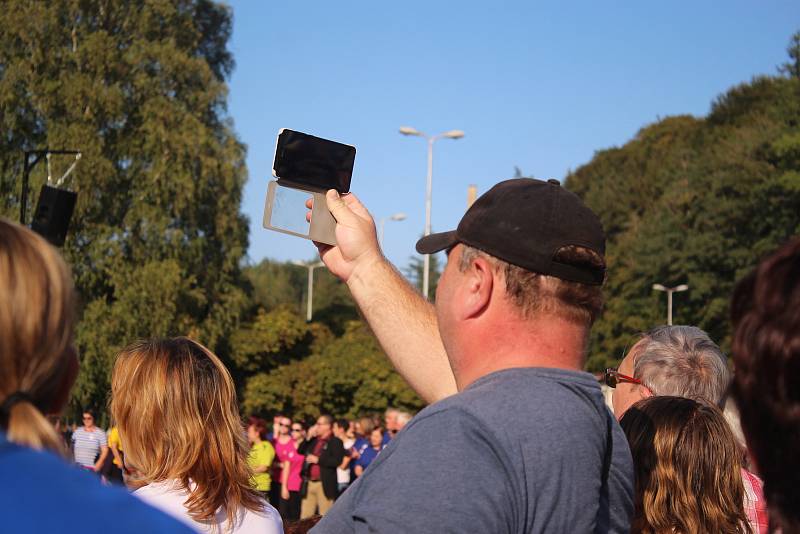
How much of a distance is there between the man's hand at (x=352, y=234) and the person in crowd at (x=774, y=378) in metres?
1.52

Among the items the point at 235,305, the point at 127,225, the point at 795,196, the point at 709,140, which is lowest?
the point at 235,305

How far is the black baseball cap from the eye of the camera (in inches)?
89.4

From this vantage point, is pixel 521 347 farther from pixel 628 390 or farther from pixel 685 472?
pixel 628 390

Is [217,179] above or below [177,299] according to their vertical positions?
above

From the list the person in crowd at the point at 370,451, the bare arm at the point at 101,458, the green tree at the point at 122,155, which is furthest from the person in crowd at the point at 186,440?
the green tree at the point at 122,155

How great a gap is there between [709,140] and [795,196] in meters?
10.8

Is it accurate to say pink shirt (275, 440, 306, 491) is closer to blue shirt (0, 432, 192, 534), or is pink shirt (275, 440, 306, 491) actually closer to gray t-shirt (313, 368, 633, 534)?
gray t-shirt (313, 368, 633, 534)

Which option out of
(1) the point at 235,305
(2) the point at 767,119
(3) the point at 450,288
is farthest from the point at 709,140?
(3) the point at 450,288

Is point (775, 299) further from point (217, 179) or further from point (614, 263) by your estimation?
point (614, 263)

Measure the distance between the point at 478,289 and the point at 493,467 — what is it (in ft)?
1.47

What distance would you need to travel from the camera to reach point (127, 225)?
103 feet

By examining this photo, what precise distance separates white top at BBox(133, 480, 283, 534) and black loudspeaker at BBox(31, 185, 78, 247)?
29.8 feet

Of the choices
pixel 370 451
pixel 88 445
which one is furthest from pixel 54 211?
pixel 370 451

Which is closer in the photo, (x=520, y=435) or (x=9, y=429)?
(x=9, y=429)
